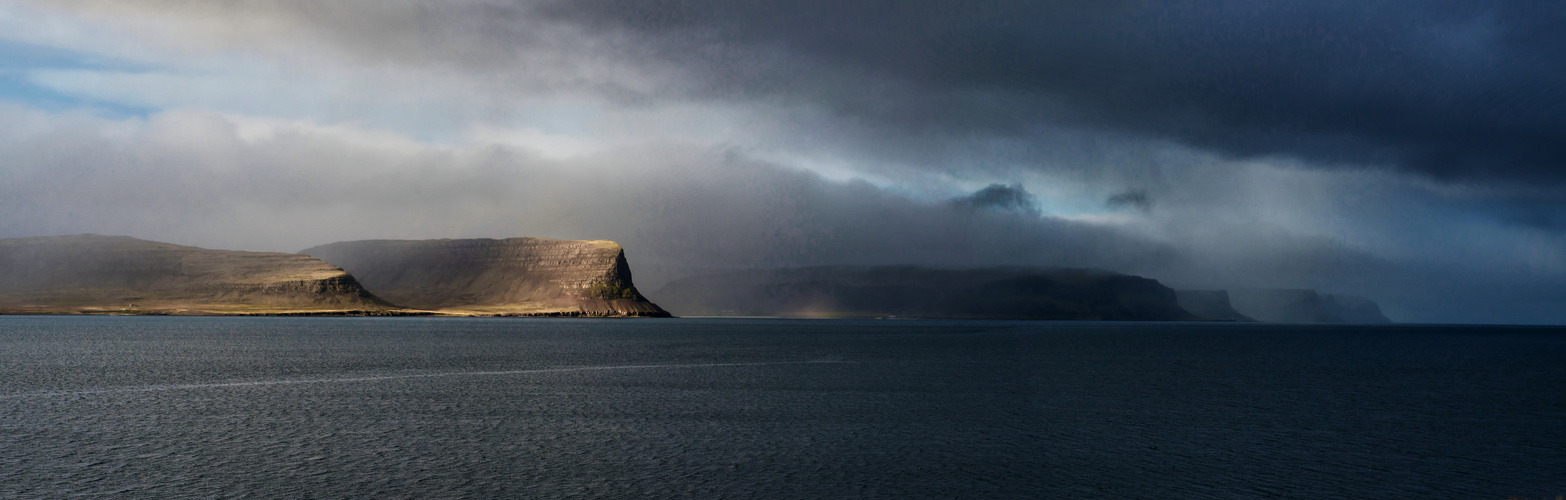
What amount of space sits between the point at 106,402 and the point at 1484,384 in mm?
99297

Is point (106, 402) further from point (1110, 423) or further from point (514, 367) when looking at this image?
point (1110, 423)

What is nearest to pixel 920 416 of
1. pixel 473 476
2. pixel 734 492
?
pixel 734 492

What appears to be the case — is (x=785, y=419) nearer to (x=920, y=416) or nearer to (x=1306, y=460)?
(x=920, y=416)

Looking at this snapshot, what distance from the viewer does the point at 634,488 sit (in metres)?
25.5

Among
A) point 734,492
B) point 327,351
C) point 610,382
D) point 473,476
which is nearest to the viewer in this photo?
point 734,492

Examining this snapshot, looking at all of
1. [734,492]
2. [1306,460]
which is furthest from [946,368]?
[734,492]

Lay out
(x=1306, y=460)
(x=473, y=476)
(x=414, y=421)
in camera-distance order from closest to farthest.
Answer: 1. (x=473, y=476)
2. (x=1306, y=460)
3. (x=414, y=421)

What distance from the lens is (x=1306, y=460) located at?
3238cm

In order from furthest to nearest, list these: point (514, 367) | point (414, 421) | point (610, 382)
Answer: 1. point (514, 367)
2. point (610, 382)
3. point (414, 421)

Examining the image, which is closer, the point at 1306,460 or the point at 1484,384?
the point at 1306,460

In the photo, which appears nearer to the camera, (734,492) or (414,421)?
(734,492)

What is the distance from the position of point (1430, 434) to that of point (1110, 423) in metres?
14.4

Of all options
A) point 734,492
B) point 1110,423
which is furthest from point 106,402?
point 1110,423

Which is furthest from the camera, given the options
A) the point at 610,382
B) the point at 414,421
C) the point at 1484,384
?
the point at 1484,384
